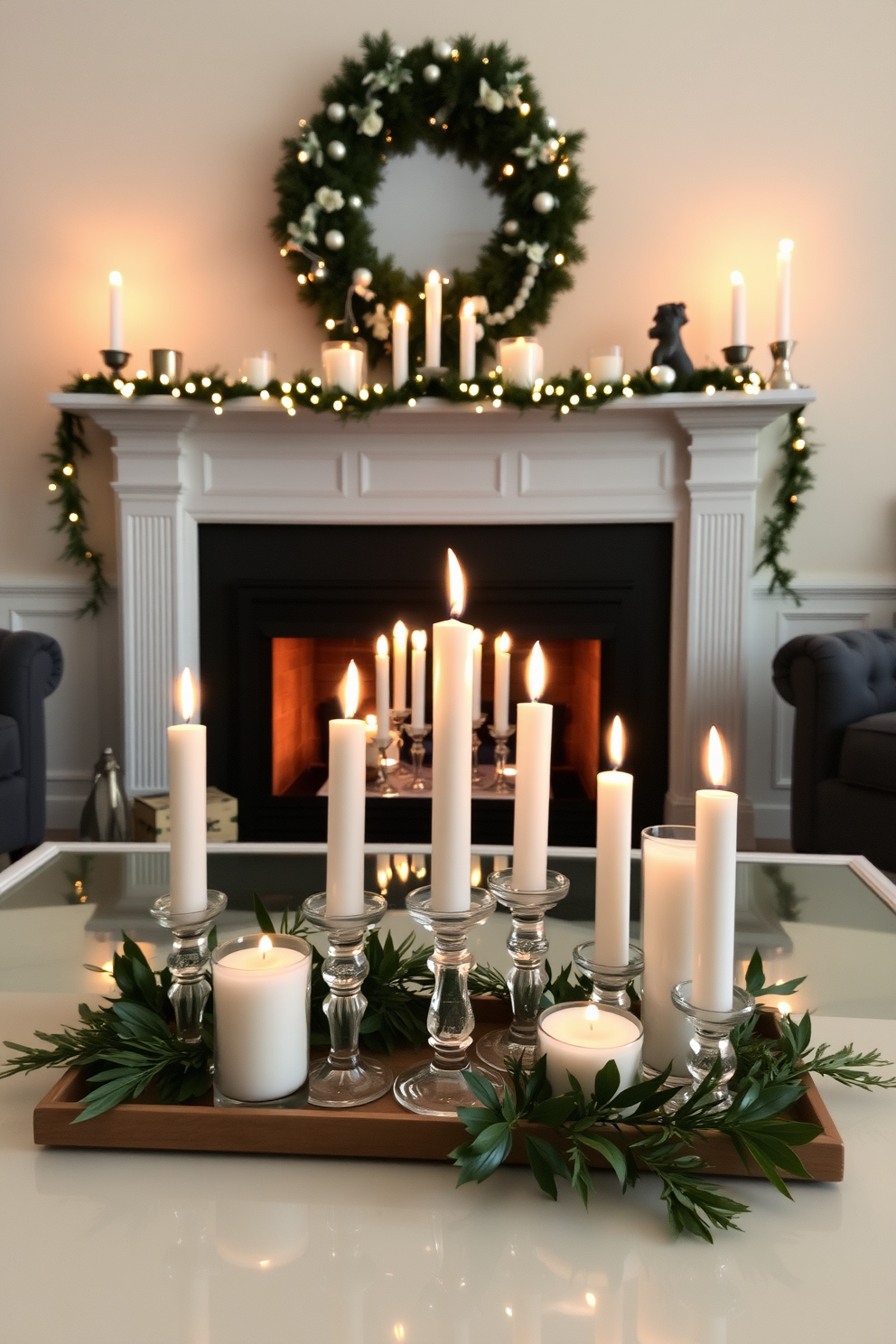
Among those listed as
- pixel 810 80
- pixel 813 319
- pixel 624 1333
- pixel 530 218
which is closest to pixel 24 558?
pixel 530 218

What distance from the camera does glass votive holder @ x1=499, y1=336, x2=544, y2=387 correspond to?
2.97m

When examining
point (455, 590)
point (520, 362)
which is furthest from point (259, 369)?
point (455, 590)

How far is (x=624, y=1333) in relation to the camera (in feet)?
1.77

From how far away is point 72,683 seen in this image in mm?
3451

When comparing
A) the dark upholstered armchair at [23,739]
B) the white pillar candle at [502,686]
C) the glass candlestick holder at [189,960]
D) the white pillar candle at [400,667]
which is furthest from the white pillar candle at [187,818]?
the white pillar candle at [400,667]

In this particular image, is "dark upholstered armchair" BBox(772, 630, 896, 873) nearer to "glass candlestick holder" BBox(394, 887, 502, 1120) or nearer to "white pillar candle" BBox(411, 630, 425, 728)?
"white pillar candle" BBox(411, 630, 425, 728)

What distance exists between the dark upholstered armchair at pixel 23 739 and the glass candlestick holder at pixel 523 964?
7.04ft

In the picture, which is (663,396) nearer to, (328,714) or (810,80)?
(810,80)

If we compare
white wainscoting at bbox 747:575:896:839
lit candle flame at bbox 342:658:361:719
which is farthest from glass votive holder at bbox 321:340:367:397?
lit candle flame at bbox 342:658:361:719

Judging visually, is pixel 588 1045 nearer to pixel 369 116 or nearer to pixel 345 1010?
pixel 345 1010

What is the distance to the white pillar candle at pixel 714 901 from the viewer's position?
657mm

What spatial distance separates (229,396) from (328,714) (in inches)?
44.6

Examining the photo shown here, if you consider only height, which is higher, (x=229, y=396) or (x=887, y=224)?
(x=887, y=224)

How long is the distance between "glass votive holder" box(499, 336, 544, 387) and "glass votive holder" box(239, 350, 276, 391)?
2.24 ft
